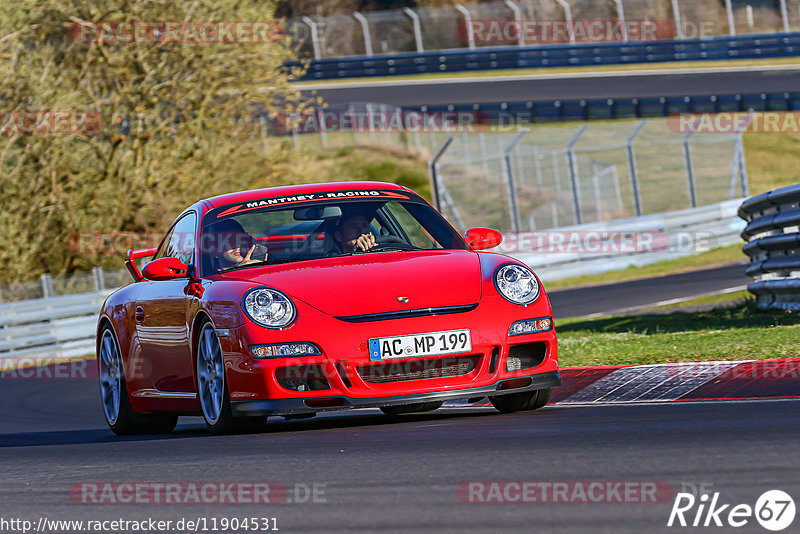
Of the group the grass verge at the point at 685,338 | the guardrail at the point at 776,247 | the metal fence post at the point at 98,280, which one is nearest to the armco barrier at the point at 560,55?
the metal fence post at the point at 98,280

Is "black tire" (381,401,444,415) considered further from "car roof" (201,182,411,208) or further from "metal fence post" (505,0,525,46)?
"metal fence post" (505,0,525,46)

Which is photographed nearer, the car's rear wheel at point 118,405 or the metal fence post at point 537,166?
the car's rear wheel at point 118,405

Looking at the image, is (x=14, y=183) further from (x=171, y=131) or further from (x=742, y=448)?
(x=742, y=448)

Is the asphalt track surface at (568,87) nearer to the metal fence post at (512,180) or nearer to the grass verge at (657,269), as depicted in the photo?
the grass verge at (657,269)

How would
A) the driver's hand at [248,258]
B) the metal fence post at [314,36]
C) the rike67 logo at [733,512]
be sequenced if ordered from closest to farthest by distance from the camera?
1. the rike67 logo at [733,512]
2. the driver's hand at [248,258]
3. the metal fence post at [314,36]

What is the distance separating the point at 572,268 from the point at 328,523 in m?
20.0

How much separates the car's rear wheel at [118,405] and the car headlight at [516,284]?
274cm

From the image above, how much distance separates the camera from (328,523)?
4.56m

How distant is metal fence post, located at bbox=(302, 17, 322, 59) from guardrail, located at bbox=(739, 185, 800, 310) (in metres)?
31.8

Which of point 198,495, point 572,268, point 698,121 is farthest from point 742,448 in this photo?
point 698,121

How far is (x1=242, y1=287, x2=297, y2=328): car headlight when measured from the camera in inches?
273

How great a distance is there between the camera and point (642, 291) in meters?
19.6

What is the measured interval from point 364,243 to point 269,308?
1.18 metres

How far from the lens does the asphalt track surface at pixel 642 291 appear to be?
17.9 metres
